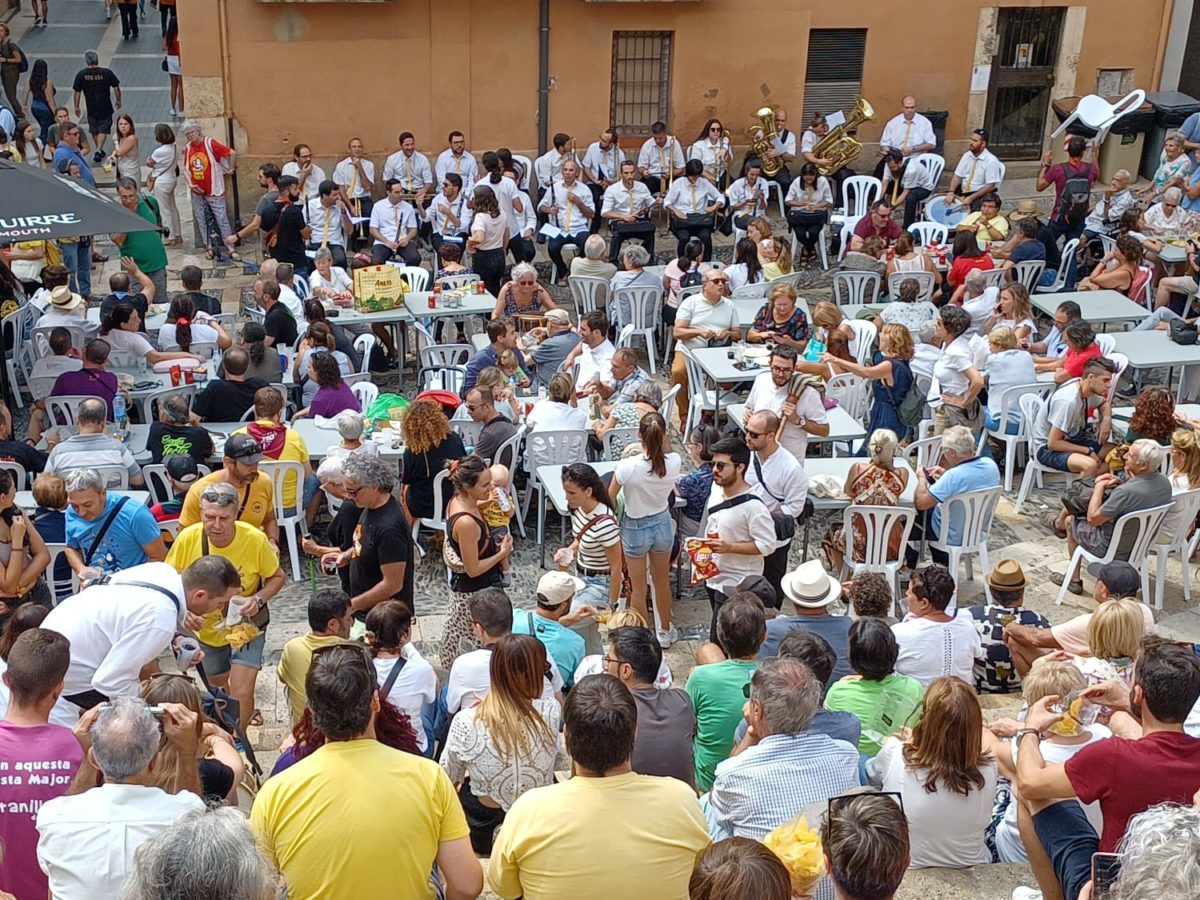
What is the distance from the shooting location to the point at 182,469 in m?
7.68

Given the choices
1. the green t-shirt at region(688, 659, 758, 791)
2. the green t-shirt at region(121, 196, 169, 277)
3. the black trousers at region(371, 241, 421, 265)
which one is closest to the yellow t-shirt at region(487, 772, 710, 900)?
the green t-shirt at region(688, 659, 758, 791)

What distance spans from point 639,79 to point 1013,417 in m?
8.53

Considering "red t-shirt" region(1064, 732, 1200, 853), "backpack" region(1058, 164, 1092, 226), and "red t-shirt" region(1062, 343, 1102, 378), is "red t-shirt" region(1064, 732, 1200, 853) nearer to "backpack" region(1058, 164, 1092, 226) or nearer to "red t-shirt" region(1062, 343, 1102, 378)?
"red t-shirt" region(1062, 343, 1102, 378)

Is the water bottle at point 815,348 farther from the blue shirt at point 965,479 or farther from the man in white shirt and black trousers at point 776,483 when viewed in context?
the man in white shirt and black trousers at point 776,483

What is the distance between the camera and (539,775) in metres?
4.66

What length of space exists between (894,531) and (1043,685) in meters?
3.03

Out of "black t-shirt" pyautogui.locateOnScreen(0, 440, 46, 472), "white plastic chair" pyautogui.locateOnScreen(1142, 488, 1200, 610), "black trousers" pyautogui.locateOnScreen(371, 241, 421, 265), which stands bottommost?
"white plastic chair" pyautogui.locateOnScreen(1142, 488, 1200, 610)

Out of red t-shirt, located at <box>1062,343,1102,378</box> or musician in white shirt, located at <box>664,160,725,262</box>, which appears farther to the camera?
musician in white shirt, located at <box>664,160,725,262</box>

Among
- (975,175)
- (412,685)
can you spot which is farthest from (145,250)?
(975,175)

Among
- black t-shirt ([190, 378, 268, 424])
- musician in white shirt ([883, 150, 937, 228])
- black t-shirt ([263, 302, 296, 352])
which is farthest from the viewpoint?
musician in white shirt ([883, 150, 937, 228])

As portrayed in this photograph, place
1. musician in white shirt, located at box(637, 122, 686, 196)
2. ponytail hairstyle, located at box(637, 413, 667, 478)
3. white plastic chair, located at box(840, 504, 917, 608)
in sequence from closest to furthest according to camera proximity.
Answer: ponytail hairstyle, located at box(637, 413, 667, 478)
white plastic chair, located at box(840, 504, 917, 608)
musician in white shirt, located at box(637, 122, 686, 196)

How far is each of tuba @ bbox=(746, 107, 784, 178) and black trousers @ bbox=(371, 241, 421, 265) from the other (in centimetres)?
467

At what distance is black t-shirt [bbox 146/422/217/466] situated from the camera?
26.9 feet

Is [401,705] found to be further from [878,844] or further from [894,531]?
[894,531]
